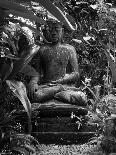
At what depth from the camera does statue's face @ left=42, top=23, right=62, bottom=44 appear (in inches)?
156

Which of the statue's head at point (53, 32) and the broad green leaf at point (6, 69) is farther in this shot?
the statue's head at point (53, 32)

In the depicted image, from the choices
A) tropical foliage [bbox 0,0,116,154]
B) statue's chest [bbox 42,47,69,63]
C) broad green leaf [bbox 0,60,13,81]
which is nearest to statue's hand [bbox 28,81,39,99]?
tropical foliage [bbox 0,0,116,154]

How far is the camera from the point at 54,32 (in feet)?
13.1

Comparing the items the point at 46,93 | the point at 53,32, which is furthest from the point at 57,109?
the point at 53,32

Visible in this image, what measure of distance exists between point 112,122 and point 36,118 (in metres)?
1.06

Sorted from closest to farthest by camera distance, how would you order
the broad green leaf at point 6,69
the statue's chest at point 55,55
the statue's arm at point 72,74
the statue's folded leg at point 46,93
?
the broad green leaf at point 6,69, the statue's folded leg at point 46,93, the statue's arm at point 72,74, the statue's chest at point 55,55

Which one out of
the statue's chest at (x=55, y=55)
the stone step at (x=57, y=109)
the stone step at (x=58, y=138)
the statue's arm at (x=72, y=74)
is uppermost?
the statue's chest at (x=55, y=55)

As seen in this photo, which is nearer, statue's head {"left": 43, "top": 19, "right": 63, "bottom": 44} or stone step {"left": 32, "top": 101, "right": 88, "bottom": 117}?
stone step {"left": 32, "top": 101, "right": 88, "bottom": 117}

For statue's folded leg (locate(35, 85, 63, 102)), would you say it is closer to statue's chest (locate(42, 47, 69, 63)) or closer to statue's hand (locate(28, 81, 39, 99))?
statue's hand (locate(28, 81, 39, 99))

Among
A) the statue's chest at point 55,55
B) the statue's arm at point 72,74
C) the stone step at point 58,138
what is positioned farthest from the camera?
the statue's chest at point 55,55

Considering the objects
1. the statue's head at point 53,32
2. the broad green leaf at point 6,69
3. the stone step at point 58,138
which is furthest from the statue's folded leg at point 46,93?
the broad green leaf at point 6,69

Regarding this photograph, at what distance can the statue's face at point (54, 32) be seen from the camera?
13.0 feet

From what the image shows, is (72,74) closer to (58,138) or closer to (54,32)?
(54,32)

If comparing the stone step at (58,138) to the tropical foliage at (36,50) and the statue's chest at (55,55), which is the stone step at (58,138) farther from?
the statue's chest at (55,55)
